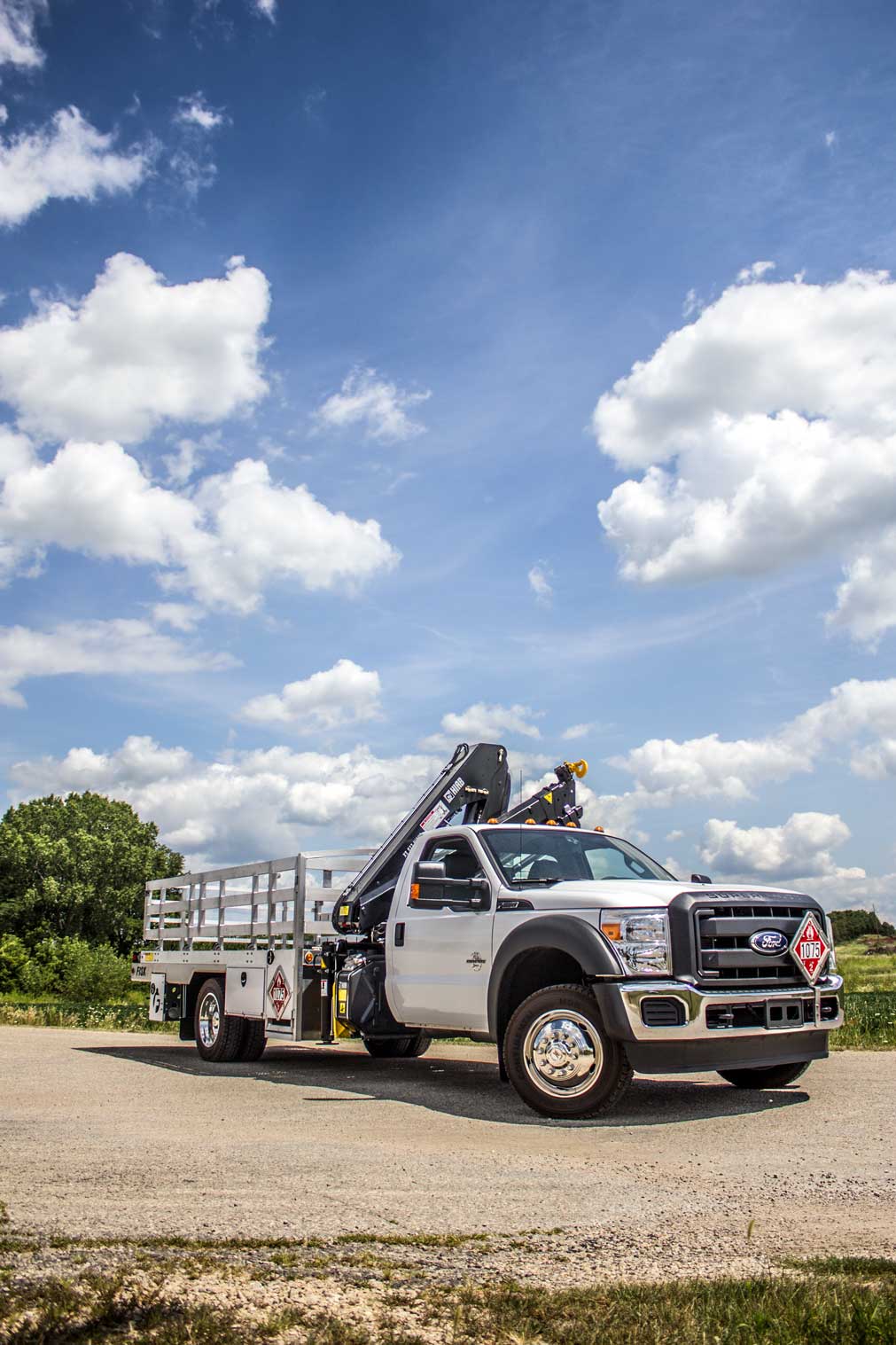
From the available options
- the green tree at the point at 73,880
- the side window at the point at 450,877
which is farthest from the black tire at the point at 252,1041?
the green tree at the point at 73,880

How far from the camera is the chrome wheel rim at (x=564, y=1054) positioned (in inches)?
327

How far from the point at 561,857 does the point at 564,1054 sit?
2113mm

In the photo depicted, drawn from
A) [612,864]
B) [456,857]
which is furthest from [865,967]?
[456,857]

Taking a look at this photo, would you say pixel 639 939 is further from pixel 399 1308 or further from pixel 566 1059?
pixel 399 1308

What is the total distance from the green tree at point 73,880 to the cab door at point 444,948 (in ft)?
175

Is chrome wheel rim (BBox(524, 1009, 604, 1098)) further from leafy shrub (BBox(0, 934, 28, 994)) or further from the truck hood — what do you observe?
leafy shrub (BBox(0, 934, 28, 994))

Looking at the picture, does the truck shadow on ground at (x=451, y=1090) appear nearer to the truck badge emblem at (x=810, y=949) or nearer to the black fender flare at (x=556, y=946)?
the black fender flare at (x=556, y=946)

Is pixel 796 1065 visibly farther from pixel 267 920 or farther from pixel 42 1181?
pixel 42 1181

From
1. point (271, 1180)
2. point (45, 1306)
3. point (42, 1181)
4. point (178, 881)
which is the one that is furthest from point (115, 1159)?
point (178, 881)

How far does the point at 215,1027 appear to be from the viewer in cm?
1285

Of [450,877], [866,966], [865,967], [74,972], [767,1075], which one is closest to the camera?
[767,1075]

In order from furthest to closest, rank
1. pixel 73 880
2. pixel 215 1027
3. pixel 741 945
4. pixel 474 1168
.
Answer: pixel 73 880, pixel 215 1027, pixel 741 945, pixel 474 1168

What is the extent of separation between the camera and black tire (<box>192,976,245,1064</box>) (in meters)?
12.6

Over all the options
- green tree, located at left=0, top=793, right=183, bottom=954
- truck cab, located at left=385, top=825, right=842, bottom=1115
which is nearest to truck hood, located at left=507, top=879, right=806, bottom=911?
truck cab, located at left=385, top=825, right=842, bottom=1115
